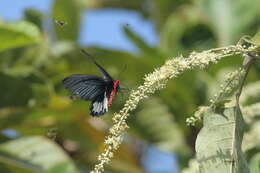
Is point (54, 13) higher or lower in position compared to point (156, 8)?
lower

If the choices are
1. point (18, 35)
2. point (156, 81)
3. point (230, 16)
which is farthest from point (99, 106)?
point (230, 16)

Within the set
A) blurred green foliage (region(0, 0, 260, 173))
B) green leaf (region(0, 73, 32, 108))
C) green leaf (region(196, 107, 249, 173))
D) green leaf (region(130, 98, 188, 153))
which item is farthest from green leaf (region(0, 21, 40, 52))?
green leaf (region(196, 107, 249, 173))

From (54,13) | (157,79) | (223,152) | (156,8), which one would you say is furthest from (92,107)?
(156,8)

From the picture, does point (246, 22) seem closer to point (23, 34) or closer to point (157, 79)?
Result: point (23, 34)

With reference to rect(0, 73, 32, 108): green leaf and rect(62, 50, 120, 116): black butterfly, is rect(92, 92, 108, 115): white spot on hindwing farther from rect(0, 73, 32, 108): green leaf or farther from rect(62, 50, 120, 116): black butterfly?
rect(0, 73, 32, 108): green leaf

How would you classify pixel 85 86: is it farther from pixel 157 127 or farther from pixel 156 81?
pixel 157 127
